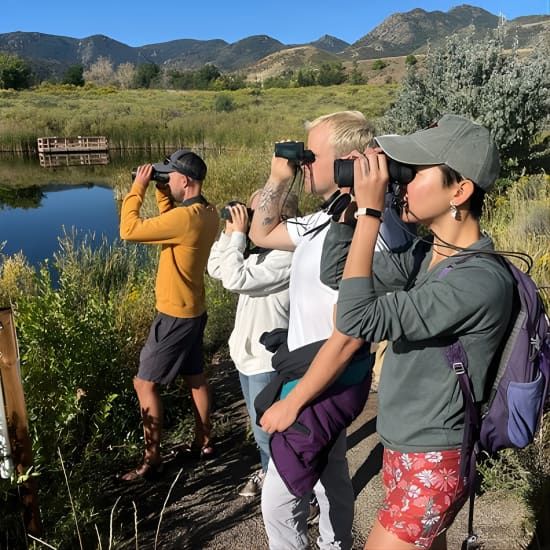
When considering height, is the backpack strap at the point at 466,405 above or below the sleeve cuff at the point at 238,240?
below

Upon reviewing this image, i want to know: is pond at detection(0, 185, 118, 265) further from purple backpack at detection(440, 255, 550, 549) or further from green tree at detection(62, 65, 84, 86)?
green tree at detection(62, 65, 84, 86)

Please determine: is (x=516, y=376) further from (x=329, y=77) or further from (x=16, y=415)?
(x=329, y=77)

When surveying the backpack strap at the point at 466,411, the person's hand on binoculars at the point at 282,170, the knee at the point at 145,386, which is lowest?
the knee at the point at 145,386

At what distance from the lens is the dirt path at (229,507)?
2535 mm

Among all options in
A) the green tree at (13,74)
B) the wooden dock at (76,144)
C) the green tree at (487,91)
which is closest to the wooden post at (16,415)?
the green tree at (487,91)

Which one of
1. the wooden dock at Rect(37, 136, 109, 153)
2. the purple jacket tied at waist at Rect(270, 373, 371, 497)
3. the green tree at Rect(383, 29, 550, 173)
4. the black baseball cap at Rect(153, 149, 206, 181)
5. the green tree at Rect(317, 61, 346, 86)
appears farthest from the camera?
the green tree at Rect(317, 61, 346, 86)

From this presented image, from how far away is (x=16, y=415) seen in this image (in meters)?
2.06

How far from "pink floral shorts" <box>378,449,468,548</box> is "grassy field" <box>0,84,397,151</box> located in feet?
54.5

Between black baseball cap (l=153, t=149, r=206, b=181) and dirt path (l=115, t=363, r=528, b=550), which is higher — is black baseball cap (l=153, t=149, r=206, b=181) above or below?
above

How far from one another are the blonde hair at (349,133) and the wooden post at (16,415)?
130 cm

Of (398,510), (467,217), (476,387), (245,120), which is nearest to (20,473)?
(398,510)

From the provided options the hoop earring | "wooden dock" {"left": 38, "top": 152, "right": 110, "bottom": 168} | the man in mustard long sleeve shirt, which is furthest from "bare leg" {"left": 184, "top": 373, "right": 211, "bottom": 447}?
"wooden dock" {"left": 38, "top": 152, "right": 110, "bottom": 168}

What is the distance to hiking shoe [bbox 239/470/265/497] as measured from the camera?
112 inches

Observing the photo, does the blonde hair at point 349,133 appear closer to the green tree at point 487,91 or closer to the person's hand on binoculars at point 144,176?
the person's hand on binoculars at point 144,176
